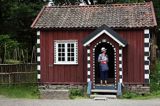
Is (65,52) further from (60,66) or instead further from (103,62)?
(103,62)

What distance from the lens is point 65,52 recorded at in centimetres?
2444

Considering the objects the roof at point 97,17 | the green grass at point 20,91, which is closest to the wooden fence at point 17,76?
the green grass at point 20,91

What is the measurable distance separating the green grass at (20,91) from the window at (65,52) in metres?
2.00

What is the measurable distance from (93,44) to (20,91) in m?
4.39

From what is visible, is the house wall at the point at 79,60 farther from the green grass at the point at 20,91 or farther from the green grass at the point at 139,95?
the green grass at the point at 20,91

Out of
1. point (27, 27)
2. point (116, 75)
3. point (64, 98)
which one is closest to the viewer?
point (64, 98)

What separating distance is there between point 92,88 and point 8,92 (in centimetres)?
420

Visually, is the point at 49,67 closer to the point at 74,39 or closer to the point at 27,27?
the point at 74,39

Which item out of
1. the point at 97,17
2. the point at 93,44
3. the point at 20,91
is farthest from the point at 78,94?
the point at 97,17

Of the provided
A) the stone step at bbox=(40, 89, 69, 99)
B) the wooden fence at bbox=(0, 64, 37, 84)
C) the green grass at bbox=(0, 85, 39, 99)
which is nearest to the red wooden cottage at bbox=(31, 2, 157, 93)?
the green grass at bbox=(0, 85, 39, 99)

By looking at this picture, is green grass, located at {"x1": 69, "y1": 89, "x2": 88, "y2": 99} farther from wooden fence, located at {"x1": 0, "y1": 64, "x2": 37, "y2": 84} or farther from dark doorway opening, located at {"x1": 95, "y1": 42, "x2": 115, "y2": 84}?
wooden fence, located at {"x1": 0, "y1": 64, "x2": 37, "y2": 84}

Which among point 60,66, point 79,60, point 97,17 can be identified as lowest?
point 60,66

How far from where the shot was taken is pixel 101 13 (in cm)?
2562

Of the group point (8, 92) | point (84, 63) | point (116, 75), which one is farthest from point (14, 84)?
point (116, 75)
